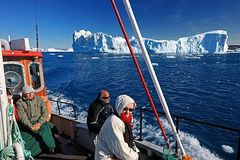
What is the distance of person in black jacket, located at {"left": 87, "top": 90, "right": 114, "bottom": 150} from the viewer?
451cm

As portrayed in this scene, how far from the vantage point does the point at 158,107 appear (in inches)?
812

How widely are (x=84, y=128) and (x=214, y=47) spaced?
532 ft

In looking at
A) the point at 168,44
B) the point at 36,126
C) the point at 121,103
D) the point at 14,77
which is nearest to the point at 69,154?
the point at 36,126

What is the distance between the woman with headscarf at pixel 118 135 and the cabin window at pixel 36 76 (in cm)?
508

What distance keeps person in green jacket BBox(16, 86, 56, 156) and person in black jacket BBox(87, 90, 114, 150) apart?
1208 millimetres

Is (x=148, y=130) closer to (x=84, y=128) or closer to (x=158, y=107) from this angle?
(x=158, y=107)

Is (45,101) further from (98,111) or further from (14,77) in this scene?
(98,111)

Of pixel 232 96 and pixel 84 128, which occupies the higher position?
pixel 84 128

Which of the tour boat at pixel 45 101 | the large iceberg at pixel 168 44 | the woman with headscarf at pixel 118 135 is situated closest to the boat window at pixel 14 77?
the tour boat at pixel 45 101

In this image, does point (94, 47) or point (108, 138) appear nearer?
point (108, 138)

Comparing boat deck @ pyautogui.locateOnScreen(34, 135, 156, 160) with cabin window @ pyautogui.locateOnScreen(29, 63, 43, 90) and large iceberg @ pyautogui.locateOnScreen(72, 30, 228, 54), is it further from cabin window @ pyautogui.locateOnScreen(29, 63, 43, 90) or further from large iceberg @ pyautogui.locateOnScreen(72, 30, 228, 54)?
large iceberg @ pyautogui.locateOnScreen(72, 30, 228, 54)

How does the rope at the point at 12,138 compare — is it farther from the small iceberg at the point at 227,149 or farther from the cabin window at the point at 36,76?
Result: the small iceberg at the point at 227,149

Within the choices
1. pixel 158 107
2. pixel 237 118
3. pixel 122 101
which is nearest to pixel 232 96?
pixel 237 118

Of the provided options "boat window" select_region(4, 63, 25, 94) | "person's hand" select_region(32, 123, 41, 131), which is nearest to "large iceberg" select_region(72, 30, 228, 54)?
"boat window" select_region(4, 63, 25, 94)
